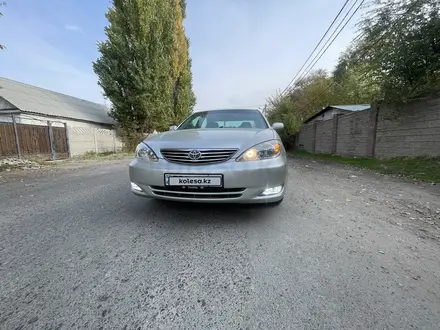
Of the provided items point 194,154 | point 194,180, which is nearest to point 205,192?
point 194,180

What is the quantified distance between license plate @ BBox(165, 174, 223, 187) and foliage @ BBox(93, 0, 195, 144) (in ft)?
44.9

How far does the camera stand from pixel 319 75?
81.8ft

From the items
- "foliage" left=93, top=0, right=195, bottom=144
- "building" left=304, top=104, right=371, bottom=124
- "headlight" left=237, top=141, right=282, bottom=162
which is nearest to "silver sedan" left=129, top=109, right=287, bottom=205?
"headlight" left=237, top=141, right=282, bottom=162

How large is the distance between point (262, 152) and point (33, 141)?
11950 millimetres

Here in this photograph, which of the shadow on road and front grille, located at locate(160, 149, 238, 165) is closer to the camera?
front grille, located at locate(160, 149, 238, 165)

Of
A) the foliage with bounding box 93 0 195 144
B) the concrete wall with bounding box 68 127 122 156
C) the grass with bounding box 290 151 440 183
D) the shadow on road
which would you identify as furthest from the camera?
the foliage with bounding box 93 0 195 144

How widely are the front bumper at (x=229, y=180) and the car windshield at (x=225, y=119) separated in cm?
130

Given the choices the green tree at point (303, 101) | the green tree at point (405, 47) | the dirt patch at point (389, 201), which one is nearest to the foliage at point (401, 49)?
the green tree at point (405, 47)

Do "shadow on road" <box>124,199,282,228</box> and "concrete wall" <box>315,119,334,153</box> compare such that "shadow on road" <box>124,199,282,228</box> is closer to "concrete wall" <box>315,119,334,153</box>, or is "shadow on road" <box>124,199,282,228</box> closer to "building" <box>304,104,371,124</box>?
"concrete wall" <box>315,119,334,153</box>

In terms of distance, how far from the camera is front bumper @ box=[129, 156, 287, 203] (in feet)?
6.69

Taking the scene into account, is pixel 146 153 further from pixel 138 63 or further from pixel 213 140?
pixel 138 63

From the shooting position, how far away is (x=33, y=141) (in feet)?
32.8

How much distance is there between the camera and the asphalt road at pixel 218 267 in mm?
1207

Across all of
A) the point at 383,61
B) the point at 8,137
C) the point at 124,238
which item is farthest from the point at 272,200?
the point at 8,137
